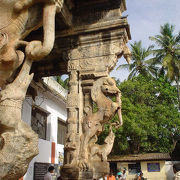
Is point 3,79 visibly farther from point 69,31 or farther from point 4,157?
point 69,31

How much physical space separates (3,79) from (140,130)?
653 inches

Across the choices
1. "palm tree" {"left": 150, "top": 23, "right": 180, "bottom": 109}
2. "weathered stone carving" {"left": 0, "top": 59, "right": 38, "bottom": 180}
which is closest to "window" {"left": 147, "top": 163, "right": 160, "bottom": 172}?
"palm tree" {"left": 150, "top": 23, "right": 180, "bottom": 109}

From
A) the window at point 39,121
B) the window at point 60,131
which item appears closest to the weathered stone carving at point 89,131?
the window at point 39,121

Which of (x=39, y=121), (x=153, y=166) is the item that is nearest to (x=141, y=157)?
(x=153, y=166)

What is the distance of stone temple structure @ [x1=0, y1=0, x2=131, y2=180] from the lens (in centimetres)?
296

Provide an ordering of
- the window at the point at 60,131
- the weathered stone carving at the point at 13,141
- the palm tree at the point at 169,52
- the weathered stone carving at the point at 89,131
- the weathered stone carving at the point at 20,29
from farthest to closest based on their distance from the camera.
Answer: the palm tree at the point at 169,52
the window at the point at 60,131
the weathered stone carving at the point at 89,131
the weathered stone carving at the point at 20,29
the weathered stone carving at the point at 13,141

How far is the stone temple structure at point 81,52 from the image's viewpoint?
296cm

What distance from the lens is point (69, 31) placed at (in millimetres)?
5996

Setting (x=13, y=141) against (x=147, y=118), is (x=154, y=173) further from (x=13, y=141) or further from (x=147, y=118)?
(x=13, y=141)

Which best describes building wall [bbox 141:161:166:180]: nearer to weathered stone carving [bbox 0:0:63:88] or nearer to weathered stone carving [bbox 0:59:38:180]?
weathered stone carving [bbox 0:0:63:88]

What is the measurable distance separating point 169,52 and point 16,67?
23845 mm

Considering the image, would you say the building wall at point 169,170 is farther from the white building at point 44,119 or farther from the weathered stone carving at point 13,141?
the weathered stone carving at point 13,141

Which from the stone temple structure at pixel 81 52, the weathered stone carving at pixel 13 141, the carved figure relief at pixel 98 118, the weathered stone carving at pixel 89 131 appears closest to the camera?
the weathered stone carving at pixel 13 141

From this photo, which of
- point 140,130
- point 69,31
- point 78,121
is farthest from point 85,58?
point 140,130
